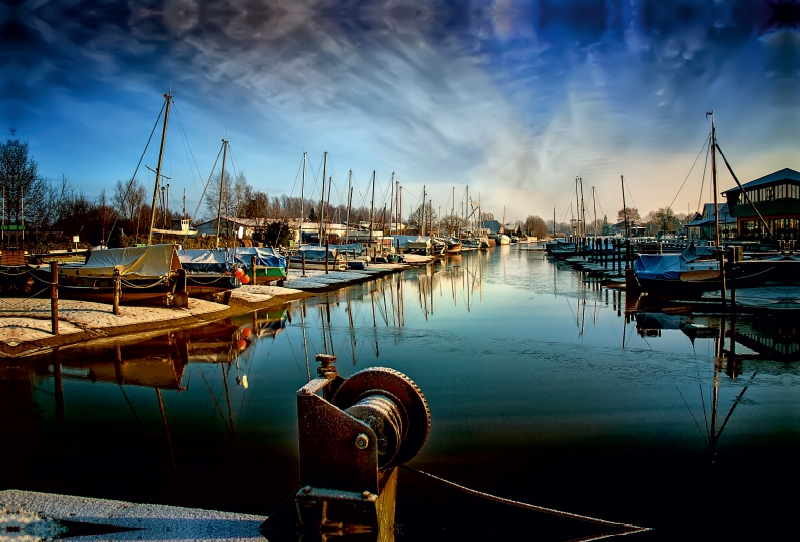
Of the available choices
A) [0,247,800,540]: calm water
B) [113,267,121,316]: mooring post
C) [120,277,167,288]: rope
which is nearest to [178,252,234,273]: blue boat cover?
[120,277,167,288]: rope

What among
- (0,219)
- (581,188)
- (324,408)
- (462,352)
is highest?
(581,188)

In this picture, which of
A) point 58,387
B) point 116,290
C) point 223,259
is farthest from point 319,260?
point 58,387

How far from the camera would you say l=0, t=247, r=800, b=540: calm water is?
6016mm

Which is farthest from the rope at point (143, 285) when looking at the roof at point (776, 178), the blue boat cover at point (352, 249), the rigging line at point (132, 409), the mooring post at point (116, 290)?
the roof at point (776, 178)

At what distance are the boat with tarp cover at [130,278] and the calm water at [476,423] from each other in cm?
449

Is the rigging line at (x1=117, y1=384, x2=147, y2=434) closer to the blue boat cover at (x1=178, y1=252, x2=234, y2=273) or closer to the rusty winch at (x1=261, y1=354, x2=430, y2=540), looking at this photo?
the rusty winch at (x1=261, y1=354, x2=430, y2=540)

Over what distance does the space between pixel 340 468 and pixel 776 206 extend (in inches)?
2459

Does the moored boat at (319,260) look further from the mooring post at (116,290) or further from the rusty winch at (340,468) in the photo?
the rusty winch at (340,468)

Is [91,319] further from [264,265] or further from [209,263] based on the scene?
[264,265]

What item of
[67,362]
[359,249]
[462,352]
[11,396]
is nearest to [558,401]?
[462,352]

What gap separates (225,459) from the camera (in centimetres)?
711

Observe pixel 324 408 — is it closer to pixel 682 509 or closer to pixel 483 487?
pixel 483 487

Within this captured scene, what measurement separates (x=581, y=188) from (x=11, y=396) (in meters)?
93.0

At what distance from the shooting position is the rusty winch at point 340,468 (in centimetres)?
493
